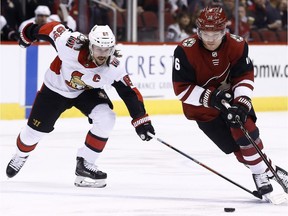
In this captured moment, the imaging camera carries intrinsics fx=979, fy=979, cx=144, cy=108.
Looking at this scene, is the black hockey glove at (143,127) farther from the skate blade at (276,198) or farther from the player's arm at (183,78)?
the skate blade at (276,198)

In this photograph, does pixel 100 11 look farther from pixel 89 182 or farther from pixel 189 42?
pixel 189 42

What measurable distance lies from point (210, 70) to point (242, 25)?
269 inches

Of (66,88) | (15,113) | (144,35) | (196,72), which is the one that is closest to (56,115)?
(66,88)

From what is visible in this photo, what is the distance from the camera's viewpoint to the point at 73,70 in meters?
5.82

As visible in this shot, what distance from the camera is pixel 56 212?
4.99m

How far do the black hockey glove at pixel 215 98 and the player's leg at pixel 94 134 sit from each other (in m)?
0.80

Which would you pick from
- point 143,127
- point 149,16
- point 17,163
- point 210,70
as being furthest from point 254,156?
point 149,16

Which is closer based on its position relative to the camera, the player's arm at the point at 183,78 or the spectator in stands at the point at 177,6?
the player's arm at the point at 183,78

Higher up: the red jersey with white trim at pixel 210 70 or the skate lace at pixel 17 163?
the red jersey with white trim at pixel 210 70

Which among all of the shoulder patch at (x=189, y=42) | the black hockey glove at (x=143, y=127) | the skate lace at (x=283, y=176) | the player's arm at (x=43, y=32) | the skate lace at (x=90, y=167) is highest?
the shoulder patch at (x=189, y=42)

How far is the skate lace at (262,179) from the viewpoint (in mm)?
5363

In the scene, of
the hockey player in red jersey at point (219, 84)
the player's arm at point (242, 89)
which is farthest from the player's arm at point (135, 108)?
the player's arm at point (242, 89)

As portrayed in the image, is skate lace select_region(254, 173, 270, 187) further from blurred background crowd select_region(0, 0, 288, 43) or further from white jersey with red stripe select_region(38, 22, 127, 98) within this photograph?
blurred background crowd select_region(0, 0, 288, 43)

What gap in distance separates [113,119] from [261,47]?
20.1 ft
